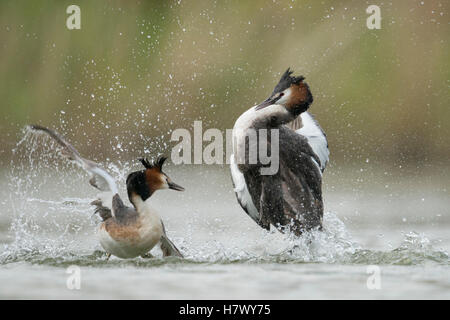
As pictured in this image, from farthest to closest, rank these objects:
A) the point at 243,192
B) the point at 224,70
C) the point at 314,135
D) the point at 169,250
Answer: the point at 224,70
the point at 314,135
the point at 243,192
the point at 169,250

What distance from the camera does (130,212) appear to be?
23.2 feet

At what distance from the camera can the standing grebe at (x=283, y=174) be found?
768cm

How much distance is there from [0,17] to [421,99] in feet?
22.1

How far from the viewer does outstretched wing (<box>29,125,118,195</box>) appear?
7.13 meters

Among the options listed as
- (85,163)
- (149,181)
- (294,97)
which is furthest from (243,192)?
(85,163)

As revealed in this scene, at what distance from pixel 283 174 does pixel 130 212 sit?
1.33 meters

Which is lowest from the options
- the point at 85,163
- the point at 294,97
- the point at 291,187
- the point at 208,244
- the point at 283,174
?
the point at 208,244

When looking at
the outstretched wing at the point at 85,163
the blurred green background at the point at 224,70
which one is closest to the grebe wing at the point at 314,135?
the outstretched wing at the point at 85,163

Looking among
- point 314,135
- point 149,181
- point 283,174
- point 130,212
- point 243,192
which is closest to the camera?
point 130,212

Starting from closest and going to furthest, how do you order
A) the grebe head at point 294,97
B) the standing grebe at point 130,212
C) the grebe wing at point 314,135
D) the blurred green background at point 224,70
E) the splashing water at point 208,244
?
1. the standing grebe at point 130,212
2. the splashing water at point 208,244
3. the grebe head at point 294,97
4. the grebe wing at point 314,135
5. the blurred green background at point 224,70

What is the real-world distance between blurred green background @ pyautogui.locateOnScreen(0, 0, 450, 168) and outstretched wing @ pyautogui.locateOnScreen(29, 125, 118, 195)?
746 cm

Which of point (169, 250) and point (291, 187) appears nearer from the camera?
point (169, 250)

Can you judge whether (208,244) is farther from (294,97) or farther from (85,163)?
(85,163)

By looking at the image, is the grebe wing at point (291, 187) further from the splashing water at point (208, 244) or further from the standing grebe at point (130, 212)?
the standing grebe at point (130, 212)
